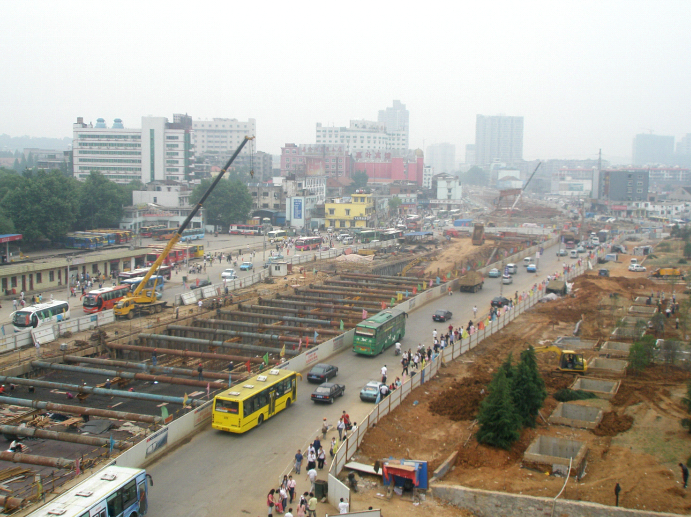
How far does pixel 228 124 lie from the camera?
574ft

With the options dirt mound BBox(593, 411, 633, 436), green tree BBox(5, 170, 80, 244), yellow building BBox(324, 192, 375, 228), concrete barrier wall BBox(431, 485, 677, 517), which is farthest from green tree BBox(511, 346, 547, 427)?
yellow building BBox(324, 192, 375, 228)

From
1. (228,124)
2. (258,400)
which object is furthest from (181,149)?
(258,400)

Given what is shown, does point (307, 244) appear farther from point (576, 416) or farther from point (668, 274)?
point (576, 416)

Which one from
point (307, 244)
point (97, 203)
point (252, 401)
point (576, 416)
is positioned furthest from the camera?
point (307, 244)

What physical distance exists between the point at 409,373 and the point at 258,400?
8.15m

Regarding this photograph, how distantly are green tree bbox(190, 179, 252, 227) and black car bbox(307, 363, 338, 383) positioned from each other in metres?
56.1

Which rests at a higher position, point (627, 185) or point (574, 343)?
point (627, 185)

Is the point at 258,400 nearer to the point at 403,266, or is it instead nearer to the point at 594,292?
the point at 594,292

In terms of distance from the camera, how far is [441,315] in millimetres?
34875

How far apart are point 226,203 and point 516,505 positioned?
221 feet

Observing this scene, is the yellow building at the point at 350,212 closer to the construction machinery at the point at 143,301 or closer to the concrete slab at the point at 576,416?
the construction machinery at the point at 143,301

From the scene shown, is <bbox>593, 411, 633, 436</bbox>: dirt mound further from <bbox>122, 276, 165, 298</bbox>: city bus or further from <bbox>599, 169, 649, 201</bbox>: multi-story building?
<bbox>599, 169, 649, 201</bbox>: multi-story building

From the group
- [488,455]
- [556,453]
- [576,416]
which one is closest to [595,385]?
[576,416]

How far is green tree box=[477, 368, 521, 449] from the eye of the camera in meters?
17.9
